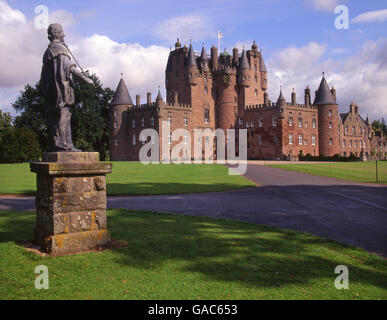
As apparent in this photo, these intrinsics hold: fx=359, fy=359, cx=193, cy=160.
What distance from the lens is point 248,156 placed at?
7412 centimetres

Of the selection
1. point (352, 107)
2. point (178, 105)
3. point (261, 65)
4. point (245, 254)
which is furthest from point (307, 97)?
point (245, 254)

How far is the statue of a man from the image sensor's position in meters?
7.02

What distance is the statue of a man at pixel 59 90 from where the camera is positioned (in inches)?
276

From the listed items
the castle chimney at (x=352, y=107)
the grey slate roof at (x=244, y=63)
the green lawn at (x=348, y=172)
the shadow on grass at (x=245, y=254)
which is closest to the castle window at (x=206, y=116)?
the grey slate roof at (x=244, y=63)

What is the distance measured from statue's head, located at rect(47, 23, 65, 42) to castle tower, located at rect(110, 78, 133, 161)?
211 feet

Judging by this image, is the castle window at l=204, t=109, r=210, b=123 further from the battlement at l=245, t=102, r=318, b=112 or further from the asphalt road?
the asphalt road

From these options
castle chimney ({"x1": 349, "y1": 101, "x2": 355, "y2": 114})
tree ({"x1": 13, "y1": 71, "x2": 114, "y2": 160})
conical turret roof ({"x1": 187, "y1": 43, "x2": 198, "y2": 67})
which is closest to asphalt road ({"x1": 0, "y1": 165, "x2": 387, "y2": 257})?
tree ({"x1": 13, "y1": 71, "x2": 114, "y2": 160})

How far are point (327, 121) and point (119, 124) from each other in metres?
41.7

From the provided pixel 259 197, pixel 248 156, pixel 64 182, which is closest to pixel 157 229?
pixel 64 182

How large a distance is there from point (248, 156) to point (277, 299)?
2771 inches

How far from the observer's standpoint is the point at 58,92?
702 cm

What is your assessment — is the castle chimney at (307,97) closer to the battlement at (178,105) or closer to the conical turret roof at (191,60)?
the conical turret roof at (191,60)

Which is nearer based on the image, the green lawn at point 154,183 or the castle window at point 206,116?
the green lawn at point 154,183

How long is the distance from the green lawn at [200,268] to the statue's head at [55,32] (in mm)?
4175
